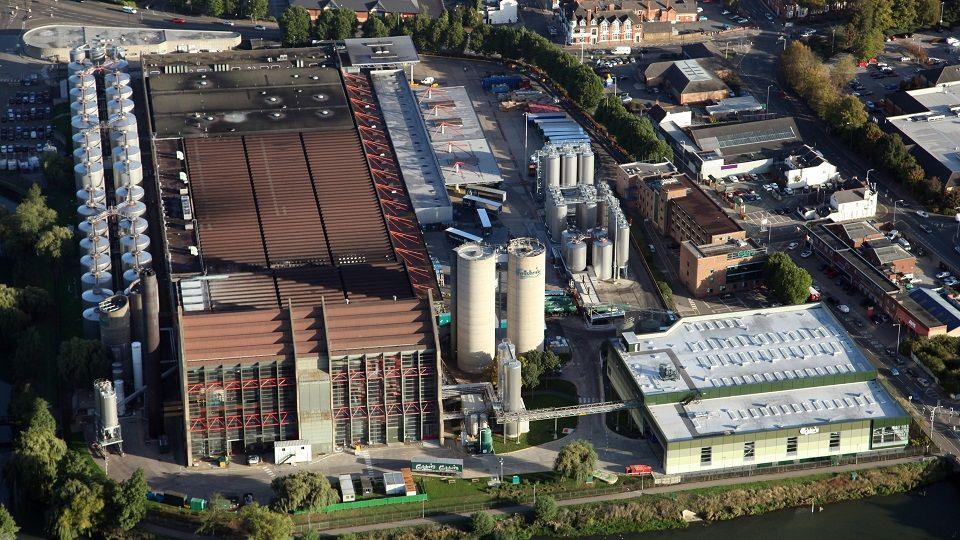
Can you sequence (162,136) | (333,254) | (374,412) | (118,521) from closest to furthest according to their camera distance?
1. (118,521)
2. (374,412)
3. (333,254)
4. (162,136)

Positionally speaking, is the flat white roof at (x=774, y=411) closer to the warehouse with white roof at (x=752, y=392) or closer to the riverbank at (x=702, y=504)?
the warehouse with white roof at (x=752, y=392)

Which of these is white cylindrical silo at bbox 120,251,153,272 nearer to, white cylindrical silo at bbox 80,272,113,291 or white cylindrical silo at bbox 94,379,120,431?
white cylindrical silo at bbox 80,272,113,291

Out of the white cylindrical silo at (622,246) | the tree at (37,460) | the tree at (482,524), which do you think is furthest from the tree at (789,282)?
the tree at (37,460)

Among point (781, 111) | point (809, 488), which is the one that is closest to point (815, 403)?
point (809, 488)

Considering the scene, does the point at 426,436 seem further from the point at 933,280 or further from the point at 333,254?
the point at 933,280

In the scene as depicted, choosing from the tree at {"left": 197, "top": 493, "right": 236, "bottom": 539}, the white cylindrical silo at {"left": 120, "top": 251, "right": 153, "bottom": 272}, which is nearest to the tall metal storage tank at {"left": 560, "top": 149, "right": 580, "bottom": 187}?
the white cylindrical silo at {"left": 120, "top": 251, "right": 153, "bottom": 272}

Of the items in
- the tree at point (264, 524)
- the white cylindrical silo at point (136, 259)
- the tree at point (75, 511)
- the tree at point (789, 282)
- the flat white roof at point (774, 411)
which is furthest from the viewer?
the tree at point (789, 282)

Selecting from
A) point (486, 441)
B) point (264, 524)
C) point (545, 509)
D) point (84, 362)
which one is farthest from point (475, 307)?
point (84, 362)
